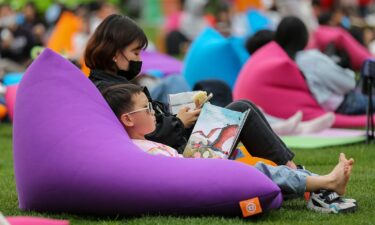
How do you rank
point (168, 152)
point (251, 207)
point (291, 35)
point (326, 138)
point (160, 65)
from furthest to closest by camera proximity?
point (160, 65) < point (291, 35) < point (326, 138) < point (168, 152) < point (251, 207)

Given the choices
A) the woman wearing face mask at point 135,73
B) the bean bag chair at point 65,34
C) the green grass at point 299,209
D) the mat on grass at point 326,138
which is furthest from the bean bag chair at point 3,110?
the woman wearing face mask at point 135,73

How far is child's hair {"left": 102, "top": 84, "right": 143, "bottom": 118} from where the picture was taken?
552 centimetres

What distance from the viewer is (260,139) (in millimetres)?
5836

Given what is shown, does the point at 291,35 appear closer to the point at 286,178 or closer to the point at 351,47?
the point at 351,47

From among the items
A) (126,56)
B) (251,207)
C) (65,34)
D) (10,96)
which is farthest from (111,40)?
(65,34)

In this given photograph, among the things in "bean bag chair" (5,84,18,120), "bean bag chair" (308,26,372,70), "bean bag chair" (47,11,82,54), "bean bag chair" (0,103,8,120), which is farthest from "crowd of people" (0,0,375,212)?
"bean bag chair" (0,103,8,120)

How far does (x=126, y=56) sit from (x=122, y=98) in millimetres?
486

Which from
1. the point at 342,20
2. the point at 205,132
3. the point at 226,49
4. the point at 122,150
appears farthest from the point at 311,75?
the point at 342,20

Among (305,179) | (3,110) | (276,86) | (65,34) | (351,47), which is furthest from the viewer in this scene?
(65,34)

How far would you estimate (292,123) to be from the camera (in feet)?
31.4

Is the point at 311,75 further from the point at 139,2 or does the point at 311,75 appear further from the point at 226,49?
the point at 139,2

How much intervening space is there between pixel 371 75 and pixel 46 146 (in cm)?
458

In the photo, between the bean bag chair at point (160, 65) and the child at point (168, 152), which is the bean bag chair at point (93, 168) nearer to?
the child at point (168, 152)

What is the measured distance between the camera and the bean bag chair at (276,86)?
987 centimetres
